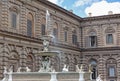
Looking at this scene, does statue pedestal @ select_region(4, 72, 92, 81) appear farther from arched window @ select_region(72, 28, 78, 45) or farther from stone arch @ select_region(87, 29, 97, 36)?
stone arch @ select_region(87, 29, 97, 36)

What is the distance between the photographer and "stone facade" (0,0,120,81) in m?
28.2

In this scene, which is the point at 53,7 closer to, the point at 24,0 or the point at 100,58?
the point at 24,0

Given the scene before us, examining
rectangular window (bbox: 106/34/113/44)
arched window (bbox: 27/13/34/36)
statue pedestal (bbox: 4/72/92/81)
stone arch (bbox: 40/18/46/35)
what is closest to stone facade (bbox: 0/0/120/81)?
arched window (bbox: 27/13/34/36)

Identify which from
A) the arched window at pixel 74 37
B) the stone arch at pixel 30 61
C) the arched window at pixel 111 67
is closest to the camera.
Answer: the stone arch at pixel 30 61

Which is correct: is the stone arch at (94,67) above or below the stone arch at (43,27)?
below

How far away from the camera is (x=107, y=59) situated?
4141 cm

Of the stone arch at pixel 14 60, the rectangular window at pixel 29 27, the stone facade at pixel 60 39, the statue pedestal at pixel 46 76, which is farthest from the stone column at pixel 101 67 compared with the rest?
the statue pedestal at pixel 46 76

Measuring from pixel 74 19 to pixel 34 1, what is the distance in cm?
1103

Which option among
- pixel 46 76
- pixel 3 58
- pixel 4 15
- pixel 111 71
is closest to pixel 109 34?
pixel 111 71

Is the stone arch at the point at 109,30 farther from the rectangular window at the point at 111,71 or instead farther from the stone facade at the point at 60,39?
the rectangular window at the point at 111,71

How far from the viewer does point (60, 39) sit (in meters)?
38.5

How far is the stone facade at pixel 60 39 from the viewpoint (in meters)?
28.2

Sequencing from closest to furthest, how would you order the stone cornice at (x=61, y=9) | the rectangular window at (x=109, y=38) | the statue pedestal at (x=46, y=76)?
the statue pedestal at (x=46, y=76) → the stone cornice at (x=61, y=9) → the rectangular window at (x=109, y=38)

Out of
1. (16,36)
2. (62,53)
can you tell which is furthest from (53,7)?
(16,36)
